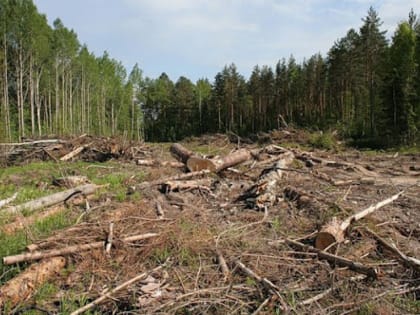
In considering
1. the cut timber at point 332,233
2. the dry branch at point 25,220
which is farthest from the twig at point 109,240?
the cut timber at point 332,233

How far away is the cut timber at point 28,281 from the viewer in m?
4.07

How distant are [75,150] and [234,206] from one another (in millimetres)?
10001

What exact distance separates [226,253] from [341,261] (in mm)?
1371

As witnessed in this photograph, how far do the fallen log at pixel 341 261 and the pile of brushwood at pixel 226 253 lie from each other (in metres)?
0.01

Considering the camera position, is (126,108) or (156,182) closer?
(156,182)

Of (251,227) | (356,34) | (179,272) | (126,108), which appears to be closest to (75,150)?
(251,227)

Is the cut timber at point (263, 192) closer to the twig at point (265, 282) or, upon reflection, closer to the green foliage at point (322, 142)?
the twig at point (265, 282)

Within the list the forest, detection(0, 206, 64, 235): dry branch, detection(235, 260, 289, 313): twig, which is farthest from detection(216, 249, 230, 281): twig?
the forest

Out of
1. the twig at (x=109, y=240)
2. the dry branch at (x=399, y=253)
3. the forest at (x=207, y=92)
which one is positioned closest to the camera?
the dry branch at (x=399, y=253)

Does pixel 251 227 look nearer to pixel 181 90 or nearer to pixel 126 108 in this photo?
pixel 126 108

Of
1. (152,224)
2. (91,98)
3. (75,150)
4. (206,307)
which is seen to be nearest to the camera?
(206,307)

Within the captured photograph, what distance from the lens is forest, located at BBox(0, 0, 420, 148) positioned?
29.6m

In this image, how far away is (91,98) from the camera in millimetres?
55625

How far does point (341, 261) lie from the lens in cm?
470
